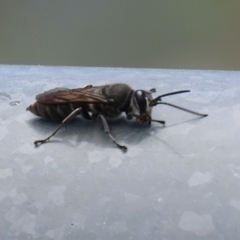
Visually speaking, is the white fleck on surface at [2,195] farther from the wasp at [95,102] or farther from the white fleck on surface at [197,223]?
the wasp at [95,102]

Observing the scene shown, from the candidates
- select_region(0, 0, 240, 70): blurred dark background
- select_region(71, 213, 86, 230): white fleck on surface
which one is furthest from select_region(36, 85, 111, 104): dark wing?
select_region(0, 0, 240, 70): blurred dark background

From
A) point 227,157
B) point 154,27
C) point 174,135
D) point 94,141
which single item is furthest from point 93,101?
point 154,27

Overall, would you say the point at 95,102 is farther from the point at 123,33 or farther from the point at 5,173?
the point at 123,33

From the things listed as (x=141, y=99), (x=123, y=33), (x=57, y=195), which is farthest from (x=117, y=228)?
(x=123, y=33)

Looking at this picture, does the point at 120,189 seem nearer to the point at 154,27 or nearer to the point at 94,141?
the point at 94,141

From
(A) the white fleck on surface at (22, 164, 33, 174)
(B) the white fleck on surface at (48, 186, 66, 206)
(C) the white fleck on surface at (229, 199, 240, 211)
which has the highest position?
(C) the white fleck on surface at (229, 199, 240, 211)

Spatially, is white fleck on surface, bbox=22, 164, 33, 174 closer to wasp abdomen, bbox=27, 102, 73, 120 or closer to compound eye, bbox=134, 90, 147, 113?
wasp abdomen, bbox=27, 102, 73, 120
